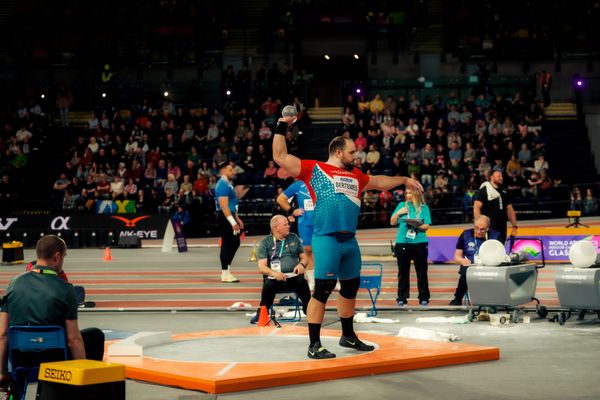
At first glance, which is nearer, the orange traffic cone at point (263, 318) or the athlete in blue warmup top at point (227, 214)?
the orange traffic cone at point (263, 318)

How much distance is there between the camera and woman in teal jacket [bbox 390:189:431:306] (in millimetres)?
14375

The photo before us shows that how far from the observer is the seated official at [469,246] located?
46.0 ft

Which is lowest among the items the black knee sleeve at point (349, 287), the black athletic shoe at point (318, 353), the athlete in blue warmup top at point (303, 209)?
the black athletic shoe at point (318, 353)

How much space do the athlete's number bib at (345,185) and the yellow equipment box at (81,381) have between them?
3.91 m

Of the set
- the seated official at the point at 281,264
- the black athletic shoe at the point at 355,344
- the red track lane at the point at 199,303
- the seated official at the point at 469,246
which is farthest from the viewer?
the red track lane at the point at 199,303

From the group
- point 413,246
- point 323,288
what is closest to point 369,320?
point 413,246

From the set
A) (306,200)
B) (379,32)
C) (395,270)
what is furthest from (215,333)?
(379,32)

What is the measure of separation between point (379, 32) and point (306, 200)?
80.2 ft

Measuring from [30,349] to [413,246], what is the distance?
8.08m

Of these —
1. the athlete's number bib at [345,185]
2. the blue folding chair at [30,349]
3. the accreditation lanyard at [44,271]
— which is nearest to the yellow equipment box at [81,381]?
the blue folding chair at [30,349]

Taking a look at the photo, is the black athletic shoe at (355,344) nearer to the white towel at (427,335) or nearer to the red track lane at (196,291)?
the white towel at (427,335)

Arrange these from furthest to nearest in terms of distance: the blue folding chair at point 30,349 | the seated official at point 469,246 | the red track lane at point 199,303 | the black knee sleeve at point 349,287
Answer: the red track lane at point 199,303 < the seated official at point 469,246 < the black knee sleeve at point 349,287 < the blue folding chair at point 30,349

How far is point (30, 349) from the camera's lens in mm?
7129

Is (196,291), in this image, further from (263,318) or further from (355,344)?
(355,344)
